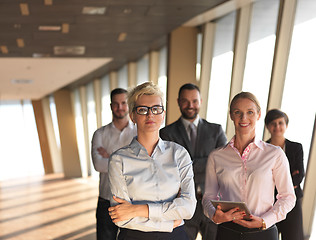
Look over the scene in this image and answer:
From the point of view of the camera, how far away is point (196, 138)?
357cm

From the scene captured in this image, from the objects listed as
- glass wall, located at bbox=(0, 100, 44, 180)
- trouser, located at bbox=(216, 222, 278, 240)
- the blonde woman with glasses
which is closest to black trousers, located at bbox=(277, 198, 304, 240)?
trouser, located at bbox=(216, 222, 278, 240)

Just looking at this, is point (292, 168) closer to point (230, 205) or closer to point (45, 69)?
point (230, 205)

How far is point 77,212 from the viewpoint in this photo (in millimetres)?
9562

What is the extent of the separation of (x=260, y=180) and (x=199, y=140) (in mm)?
1164

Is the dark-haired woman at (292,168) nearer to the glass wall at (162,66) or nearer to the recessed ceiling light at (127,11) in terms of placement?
the recessed ceiling light at (127,11)

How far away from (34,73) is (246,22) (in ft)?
30.0

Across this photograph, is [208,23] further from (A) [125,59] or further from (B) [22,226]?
(B) [22,226]

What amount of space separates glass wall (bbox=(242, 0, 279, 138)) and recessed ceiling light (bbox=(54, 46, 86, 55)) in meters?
5.16

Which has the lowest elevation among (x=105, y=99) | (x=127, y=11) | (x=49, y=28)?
(x=105, y=99)

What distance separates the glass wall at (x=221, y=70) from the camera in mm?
7809

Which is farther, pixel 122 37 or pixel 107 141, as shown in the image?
pixel 122 37

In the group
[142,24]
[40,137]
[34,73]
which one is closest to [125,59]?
[34,73]

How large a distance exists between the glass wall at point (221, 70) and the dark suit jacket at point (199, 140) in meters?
4.15

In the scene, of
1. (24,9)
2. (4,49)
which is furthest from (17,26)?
(4,49)
